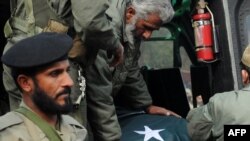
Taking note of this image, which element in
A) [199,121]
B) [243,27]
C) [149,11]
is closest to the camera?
[199,121]

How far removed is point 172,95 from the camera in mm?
4812

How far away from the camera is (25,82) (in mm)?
2461

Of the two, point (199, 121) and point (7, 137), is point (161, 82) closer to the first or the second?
point (199, 121)

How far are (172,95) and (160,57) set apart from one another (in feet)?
1.05

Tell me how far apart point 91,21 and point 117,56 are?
0.59m

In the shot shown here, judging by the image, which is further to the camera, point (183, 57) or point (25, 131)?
point (183, 57)

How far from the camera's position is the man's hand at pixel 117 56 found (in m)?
3.57

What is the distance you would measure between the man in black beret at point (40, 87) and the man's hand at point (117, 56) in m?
1.06

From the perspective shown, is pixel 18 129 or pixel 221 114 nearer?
pixel 18 129

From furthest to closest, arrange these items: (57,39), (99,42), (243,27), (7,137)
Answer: (243,27) < (99,42) < (57,39) < (7,137)

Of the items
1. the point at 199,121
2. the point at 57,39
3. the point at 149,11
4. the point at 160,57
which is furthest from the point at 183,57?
the point at 57,39

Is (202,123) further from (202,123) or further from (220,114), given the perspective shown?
(220,114)

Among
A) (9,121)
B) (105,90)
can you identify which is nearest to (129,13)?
(105,90)

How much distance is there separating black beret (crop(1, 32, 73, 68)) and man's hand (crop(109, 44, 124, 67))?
104 cm
